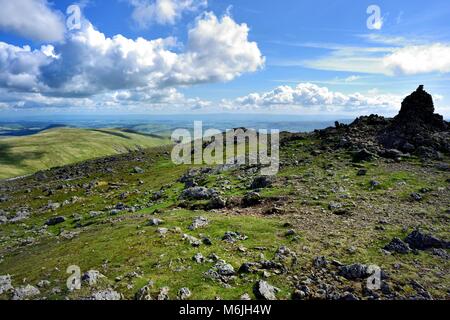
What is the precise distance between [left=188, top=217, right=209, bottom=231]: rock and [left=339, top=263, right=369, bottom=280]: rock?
1333 centimetres

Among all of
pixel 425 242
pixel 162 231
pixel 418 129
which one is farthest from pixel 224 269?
pixel 418 129

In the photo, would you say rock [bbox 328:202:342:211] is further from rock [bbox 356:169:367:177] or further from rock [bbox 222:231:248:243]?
rock [bbox 356:169:367:177]

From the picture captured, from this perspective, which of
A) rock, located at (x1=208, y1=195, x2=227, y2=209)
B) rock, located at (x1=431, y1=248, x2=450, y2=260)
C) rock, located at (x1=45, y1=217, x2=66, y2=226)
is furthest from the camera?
rock, located at (x1=45, y1=217, x2=66, y2=226)

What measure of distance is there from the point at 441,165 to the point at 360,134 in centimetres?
2021

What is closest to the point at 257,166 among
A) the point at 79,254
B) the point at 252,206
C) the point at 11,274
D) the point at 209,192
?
the point at 209,192

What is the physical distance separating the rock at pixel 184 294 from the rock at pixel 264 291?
12.8 feet

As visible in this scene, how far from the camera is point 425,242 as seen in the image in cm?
2408

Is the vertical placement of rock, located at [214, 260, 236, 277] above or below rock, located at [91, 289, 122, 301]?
above

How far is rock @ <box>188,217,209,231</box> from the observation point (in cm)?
2945

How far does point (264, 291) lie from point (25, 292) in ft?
49.4

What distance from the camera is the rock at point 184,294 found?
61.4 ft

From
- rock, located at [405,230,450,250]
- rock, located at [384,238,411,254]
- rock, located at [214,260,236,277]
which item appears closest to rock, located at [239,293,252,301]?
rock, located at [214,260,236,277]

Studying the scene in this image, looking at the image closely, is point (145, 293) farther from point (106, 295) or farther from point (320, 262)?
point (320, 262)
